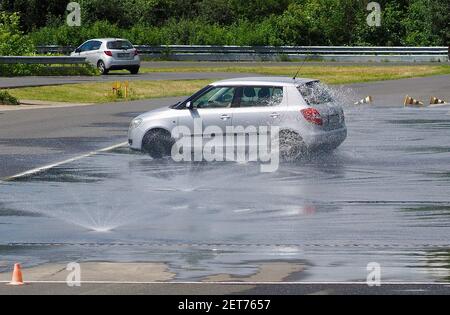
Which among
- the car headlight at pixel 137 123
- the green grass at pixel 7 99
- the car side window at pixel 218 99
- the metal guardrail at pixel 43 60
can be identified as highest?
the car side window at pixel 218 99

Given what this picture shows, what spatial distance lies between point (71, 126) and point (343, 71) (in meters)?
26.3

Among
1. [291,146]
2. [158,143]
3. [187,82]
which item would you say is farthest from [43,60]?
[291,146]

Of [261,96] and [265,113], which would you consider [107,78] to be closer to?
[261,96]

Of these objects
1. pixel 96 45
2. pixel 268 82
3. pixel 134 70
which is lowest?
pixel 134 70

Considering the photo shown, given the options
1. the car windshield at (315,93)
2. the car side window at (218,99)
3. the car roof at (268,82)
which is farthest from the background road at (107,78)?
the car windshield at (315,93)

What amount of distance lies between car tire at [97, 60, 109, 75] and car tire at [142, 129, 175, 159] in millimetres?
32971

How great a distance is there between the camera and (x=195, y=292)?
1112 centimetres

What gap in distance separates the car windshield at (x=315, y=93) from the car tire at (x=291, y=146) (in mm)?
692

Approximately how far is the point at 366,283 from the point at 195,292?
5.45ft

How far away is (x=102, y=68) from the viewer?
56.4m

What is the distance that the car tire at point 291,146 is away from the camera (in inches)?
888

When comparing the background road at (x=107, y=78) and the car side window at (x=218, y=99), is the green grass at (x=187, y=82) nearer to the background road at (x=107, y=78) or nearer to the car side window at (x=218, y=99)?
the background road at (x=107, y=78)

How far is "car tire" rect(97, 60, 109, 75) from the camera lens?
184 feet

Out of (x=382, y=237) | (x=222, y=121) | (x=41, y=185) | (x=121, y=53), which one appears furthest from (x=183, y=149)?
(x=121, y=53)
